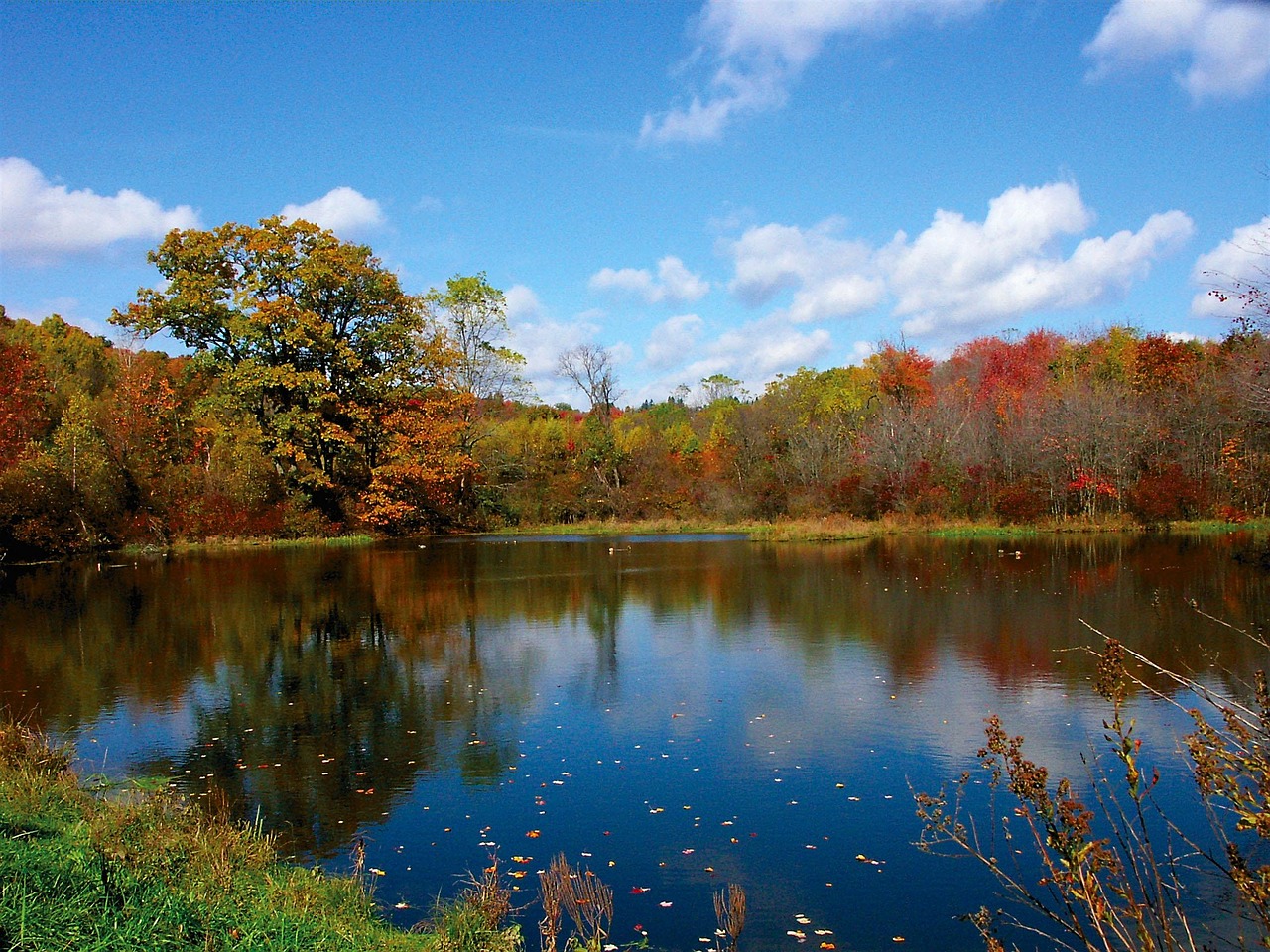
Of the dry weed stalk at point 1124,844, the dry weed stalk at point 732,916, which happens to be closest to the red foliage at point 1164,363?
the dry weed stalk at point 1124,844

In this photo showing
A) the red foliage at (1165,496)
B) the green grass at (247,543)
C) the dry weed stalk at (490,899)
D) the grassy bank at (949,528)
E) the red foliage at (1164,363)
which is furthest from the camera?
the red foliage at (1164,363)

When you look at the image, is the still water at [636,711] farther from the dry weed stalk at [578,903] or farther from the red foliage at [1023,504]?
the red foliage at [1023,504]

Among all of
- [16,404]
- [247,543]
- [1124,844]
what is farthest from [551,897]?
[247,543]

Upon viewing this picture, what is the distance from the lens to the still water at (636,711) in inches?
240

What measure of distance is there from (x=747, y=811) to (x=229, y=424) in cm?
3341

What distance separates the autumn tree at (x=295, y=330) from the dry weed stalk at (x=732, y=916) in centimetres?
3335

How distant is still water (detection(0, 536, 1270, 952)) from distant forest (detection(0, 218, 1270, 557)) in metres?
12.8

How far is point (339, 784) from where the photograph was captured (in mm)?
7801

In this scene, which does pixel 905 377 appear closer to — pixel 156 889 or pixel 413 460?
pixel 413 460

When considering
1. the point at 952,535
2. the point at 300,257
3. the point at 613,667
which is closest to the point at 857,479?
the point at 952,535

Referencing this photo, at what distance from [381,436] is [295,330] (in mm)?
5817

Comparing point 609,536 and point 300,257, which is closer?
point 300,257

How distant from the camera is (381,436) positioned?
39062 millimetres

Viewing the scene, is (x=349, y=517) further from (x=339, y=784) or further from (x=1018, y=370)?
(x=1018, y=370)
